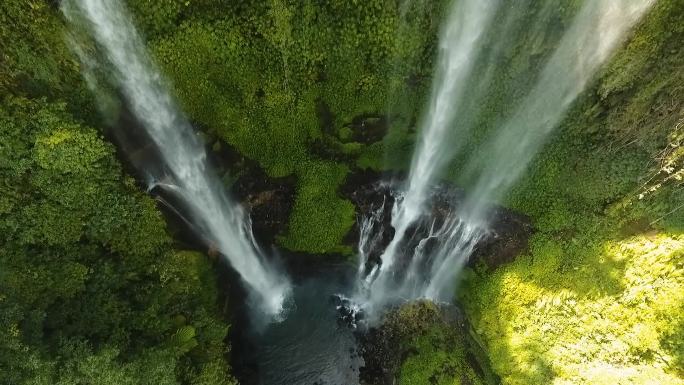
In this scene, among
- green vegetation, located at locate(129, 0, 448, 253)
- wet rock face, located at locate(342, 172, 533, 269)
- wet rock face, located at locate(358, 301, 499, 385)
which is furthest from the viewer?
wet rock face, located at locate(342, 172, 533, 269)

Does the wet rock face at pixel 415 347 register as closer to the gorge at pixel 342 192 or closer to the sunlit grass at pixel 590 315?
the gorge at pixel 342 192

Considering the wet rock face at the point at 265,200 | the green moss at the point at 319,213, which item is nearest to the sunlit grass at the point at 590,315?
the green moss at the point at 319,213

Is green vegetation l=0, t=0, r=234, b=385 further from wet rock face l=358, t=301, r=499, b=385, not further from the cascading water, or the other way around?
the cascading water

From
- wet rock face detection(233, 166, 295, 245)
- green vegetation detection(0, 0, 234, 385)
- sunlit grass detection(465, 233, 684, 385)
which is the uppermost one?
wet rock face detection(233, 166, 295, 245)

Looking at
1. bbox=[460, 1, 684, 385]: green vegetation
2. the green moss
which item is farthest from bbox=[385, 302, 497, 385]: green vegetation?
the green moss

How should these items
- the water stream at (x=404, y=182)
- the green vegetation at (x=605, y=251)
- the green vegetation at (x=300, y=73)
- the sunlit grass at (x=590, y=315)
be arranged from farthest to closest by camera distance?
the sunlit grass at (x=590, y=315)
the green vegetation at (x=605, y=251)
the green vegetation at (x=300, y=73)
the water stream at (x=404, y=182)

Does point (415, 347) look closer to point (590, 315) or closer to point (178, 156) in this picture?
point (590, 315)

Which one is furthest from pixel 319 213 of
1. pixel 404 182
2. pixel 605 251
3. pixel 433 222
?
pixel 605 251

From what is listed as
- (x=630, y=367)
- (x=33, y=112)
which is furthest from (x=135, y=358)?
(x=630, y=367)
